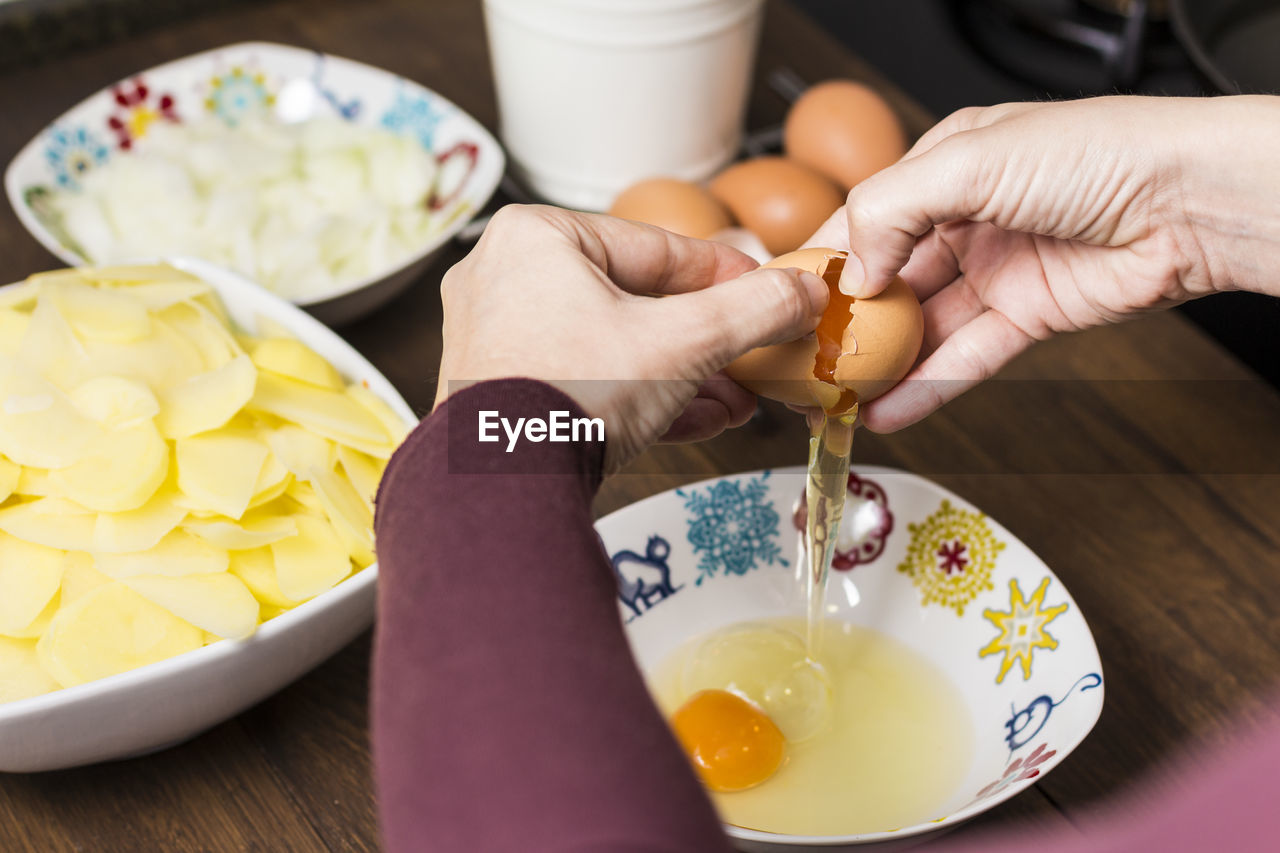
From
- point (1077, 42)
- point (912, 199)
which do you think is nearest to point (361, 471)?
point (912, 199)

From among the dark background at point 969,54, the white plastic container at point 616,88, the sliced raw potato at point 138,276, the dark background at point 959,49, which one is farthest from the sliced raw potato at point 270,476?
the dark background at point 969,54

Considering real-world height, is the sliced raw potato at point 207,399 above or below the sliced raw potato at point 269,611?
above

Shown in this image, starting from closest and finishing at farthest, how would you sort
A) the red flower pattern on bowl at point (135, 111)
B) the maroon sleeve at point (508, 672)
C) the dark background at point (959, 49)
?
the maroon sleeve at point (508, 672), the dark background at point (959, 49), the red flower pattern on bowl at point (135, 111)

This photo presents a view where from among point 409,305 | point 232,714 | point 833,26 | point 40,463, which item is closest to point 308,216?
point 409,305

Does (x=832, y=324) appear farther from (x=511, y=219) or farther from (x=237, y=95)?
(x=237, y=95)

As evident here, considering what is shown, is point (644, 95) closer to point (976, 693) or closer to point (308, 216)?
point (308, 216)

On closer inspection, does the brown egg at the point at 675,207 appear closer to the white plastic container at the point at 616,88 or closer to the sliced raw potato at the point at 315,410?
the white plastic container at the point at 616,88
